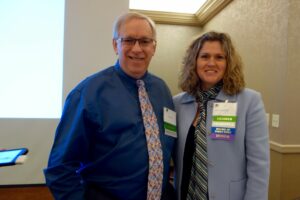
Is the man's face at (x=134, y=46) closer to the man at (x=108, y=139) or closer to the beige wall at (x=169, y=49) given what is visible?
the man at (x=108, y=139)

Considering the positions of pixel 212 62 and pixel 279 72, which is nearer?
pixel 212 62

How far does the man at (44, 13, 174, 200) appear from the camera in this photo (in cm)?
110

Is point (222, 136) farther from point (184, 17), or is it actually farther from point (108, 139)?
point (184, 17)

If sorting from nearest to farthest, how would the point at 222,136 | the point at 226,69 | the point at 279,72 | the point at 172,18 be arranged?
the point at 222,136, the point at 226,69, the point at 279,72, the point at 172,18

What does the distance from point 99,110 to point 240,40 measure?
2597 mm

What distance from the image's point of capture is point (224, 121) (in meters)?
1.25

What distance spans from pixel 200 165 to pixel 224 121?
24 centimetres

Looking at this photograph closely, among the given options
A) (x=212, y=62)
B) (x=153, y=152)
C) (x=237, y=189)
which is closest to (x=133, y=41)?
(x=212, y=62)

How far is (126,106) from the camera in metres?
1.19

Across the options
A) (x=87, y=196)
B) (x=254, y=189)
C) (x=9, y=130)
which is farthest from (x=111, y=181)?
(x=9, y=130)

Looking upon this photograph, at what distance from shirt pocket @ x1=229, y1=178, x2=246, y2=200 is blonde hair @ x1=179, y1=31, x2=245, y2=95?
424 millimetres

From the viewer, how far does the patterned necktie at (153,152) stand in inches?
46.7

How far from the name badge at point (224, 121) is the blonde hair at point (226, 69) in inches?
3.1

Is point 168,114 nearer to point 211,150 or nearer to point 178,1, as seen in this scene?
point 211,150
